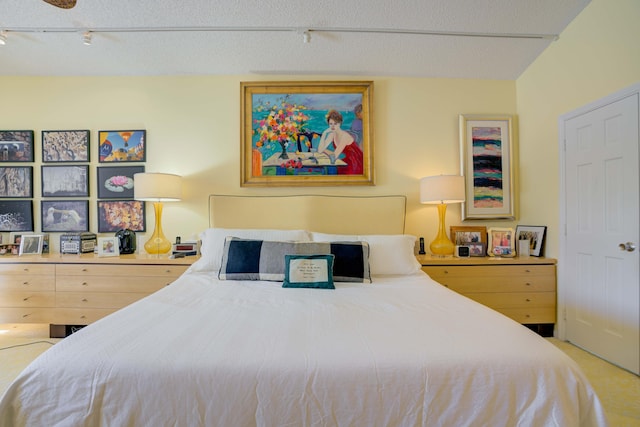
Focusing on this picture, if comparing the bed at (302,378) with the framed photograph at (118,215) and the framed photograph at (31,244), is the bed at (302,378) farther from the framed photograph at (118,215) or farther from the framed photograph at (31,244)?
the framed photograph at (31,244)

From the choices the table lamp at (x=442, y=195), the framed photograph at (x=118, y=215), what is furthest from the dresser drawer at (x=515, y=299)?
the framed photograph at (x=118, y=215)

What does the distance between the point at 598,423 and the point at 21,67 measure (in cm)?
487

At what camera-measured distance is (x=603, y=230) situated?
216cm

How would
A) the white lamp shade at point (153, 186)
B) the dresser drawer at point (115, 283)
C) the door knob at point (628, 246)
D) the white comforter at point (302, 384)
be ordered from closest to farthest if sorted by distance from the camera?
the white comforter at point (302, 384), the door knob at point (628, 246), the dresser drawer at point (115, 283), the white lamp shade at point (153, 186)

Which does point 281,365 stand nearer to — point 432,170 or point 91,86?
point 432,170

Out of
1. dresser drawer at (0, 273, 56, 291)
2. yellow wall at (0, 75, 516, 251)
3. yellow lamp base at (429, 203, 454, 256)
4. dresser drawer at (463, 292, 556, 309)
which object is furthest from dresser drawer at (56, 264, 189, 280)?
dresser drawer at (463, 292, 556, 309)

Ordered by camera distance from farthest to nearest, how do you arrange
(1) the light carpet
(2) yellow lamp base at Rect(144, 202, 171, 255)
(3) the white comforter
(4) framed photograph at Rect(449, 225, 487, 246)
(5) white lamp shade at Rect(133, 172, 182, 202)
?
1. (4) framed photograph at Rect(449, 225, 487, 246)
2. (2) yellow lamp base at Rect(144, 202, 171, 255)
3. (5) white lamp shade at Rect(133, 172, 182, 202)
4. (1) the light carpet
5. (3) the white comforter

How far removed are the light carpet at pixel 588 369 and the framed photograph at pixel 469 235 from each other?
42.0 inches

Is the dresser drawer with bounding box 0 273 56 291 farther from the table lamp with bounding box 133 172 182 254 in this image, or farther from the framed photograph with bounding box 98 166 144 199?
the framed photograph with bounding box 98 166 144 199

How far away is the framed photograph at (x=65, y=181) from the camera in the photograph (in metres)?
2.97

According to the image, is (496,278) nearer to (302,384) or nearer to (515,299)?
(515,299)

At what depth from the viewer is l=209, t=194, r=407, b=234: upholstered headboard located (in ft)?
9.25

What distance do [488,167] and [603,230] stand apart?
111 centimetres

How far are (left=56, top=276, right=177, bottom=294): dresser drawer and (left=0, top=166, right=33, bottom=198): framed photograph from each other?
1249 millimetres
